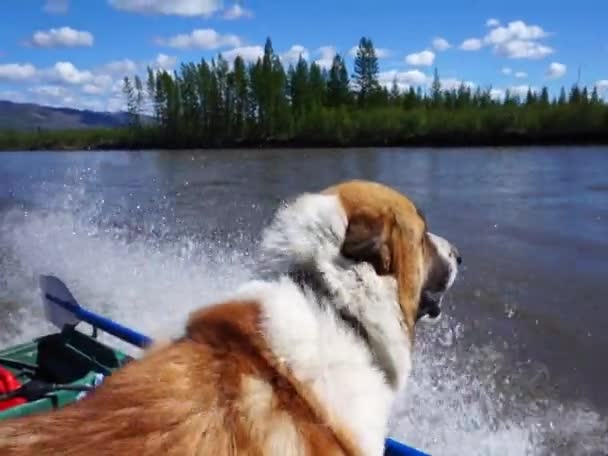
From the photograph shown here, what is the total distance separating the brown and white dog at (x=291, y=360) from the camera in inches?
90.9

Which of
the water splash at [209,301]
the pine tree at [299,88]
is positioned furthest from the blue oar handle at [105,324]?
the pine tree at [299,88]

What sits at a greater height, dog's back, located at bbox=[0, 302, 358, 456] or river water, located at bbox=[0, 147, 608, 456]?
dog's back, located at bbox=[0, 302, 358, 456]

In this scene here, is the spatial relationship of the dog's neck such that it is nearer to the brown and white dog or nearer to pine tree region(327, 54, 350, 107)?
the brown and white dog

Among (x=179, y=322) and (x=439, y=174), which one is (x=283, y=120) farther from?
(x=179, y=322)

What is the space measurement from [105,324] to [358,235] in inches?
179

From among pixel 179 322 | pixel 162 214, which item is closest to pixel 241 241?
pixel 162 214

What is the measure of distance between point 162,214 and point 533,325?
1474cm

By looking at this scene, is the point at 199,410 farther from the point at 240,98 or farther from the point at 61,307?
the point at 240,98

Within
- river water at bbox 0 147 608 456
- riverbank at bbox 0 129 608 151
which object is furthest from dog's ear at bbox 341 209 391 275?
riverbank at bbox 0 129 608 151

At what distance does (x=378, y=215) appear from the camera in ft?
9.82

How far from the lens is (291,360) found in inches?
104

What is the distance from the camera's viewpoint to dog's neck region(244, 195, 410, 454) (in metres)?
2.69

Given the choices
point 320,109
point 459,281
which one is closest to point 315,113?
point 320,109

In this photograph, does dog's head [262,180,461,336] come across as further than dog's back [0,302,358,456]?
Yes
